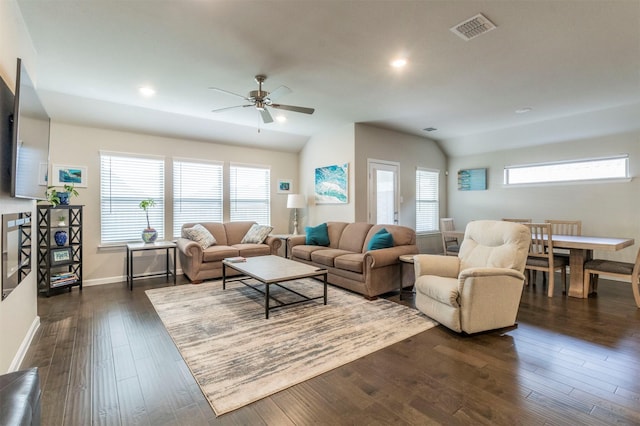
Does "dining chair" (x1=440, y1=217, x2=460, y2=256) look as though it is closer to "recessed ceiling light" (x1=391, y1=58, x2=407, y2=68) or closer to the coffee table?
the coffee table

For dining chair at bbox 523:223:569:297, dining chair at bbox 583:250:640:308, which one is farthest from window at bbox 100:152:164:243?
dining chair at bbox 583:250:640:308

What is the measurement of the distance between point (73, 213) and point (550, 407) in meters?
6.01

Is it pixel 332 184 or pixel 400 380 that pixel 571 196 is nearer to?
pixel 332 184

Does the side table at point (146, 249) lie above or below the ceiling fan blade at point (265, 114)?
below

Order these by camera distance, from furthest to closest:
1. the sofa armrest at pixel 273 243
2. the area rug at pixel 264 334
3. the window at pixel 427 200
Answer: the window at pixel 427 200 < the sofa armrest at pixel 273 243 < the area rug at pixel 264 334

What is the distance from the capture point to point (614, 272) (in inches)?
147

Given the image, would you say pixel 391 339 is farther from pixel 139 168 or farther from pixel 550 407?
pixel 139 168

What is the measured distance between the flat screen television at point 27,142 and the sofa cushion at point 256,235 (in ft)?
10.6

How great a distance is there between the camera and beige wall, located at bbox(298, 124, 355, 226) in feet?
18.4

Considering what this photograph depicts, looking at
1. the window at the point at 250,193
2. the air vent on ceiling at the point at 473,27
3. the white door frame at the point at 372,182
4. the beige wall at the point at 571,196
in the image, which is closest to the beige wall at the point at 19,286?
the air vent on ceiling at the point at 473,27

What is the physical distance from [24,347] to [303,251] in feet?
11.3

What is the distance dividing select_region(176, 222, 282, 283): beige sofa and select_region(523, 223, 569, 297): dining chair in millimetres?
4111

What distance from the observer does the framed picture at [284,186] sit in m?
6.84

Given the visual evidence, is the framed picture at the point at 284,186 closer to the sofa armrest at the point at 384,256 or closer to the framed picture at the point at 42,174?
the sofa armrest at the point at 384,256
